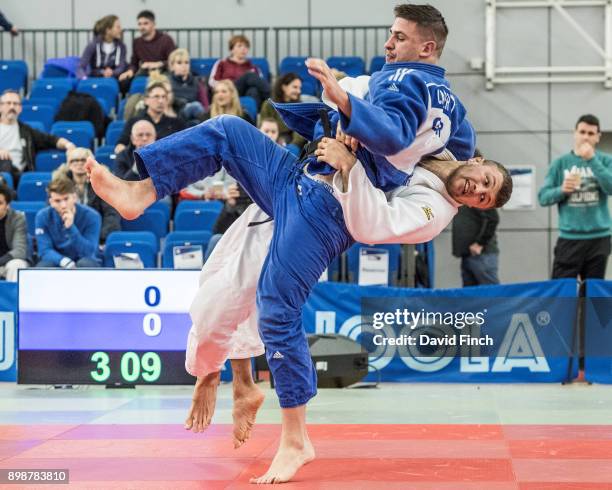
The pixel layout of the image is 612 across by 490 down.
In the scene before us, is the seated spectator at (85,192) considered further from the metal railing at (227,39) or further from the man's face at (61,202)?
the metal railing at (227,39)

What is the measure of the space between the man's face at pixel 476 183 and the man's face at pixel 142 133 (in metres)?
6.00

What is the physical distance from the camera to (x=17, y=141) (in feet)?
35.8

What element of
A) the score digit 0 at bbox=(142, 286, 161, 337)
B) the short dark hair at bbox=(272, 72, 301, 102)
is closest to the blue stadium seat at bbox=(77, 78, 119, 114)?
the short dark hair at bbox=(272, 72, 301, 102)

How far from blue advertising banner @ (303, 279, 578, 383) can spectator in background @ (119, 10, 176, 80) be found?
529 cm

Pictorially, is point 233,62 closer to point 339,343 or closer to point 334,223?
point 339,343

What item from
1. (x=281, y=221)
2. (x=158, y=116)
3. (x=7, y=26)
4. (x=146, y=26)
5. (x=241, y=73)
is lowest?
(x=281, y=221)

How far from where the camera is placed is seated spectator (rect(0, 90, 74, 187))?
10.8 meters

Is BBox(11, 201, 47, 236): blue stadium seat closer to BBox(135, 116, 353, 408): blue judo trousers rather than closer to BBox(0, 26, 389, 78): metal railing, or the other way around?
BBox(0, 26, 389, 78): metal railing

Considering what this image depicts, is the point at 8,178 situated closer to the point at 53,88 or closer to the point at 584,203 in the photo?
the point at 53,88

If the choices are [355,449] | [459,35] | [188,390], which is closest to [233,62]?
[459,35]

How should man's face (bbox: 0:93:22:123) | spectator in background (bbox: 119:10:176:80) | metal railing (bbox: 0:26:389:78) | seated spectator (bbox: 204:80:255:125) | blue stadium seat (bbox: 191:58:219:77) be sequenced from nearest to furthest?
seated spectator (bbox: 204:80:255:125) < man's face (bbox: 0:93:22:123) < spectator in background (bbox: 119:10:176:80) < blue stadium seat (bbox: 191:58:219:77) < metal railing (bbox: 0:26:389:78)

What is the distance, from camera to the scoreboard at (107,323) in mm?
7508

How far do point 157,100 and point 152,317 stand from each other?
3.38 metres

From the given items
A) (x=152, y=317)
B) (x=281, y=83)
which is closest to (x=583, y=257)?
(x=281, y=83)
